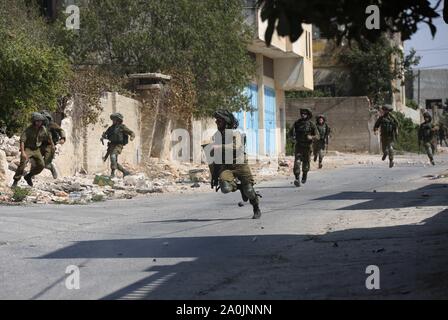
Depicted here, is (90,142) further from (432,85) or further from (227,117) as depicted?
(432,85)

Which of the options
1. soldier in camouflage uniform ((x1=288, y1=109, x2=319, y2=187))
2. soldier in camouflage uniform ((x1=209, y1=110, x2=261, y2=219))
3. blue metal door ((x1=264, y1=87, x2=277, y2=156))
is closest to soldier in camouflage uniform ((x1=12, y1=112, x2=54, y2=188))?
soldier in camouflage uniform ((x1=288, y1=109, x2=319, y2=187))

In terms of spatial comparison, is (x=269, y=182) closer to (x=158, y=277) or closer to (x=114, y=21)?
(x=114, y=21)

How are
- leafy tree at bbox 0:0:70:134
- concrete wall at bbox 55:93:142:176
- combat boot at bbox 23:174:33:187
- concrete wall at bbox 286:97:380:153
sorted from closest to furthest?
1. combat boot at bbox 23:174:33:187
2. leafy tree at bbox 0:0:70:134
3. concrete wall at bbox 55:93:142:176
4. concrete wall at bbox 286:97:380:153

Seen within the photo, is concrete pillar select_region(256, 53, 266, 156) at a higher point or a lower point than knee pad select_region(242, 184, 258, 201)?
higher

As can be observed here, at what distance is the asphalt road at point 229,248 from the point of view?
333 inches

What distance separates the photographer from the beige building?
40.9 metres

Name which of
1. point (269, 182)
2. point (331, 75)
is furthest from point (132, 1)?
point (331, 75)

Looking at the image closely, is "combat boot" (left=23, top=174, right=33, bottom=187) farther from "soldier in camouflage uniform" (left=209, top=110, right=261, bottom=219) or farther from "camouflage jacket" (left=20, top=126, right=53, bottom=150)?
"soldier in camouflage uniform" (left=209, top=110, right=261, bottom=219)

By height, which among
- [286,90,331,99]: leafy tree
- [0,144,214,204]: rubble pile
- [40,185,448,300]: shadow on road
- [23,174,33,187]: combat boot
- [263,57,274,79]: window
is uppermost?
[263,57,274,79]: window

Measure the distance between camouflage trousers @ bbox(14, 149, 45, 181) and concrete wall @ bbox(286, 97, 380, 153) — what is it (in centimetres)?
3001

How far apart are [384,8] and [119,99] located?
66.6 feet

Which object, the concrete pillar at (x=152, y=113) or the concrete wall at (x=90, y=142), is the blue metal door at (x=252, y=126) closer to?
the concrete pillar at (x=152, y=113)

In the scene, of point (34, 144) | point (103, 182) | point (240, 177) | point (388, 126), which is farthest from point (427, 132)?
point (240, 177)

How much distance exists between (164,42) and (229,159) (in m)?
15.9
